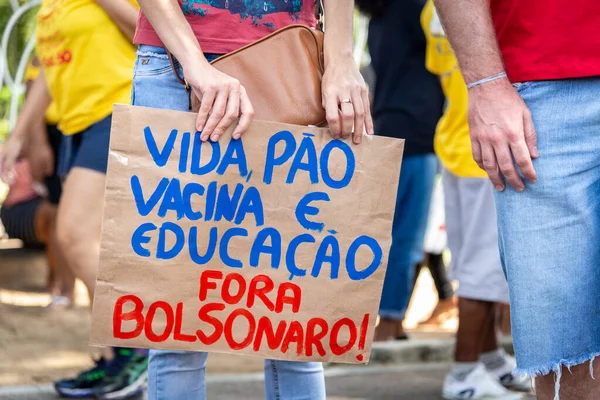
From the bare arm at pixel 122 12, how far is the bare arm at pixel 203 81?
4.23ft

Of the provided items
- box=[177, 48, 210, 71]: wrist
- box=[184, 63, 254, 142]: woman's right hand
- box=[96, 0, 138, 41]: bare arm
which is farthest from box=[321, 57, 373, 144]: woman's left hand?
box=[96, 0, 138, 41]: bare arm

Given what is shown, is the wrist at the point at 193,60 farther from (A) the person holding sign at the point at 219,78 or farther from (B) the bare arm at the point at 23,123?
(B) the bare arm at the point at 23,123

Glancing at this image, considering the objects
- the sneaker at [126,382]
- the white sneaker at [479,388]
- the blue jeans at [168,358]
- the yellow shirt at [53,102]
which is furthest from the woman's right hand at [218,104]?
the yellow shirt at [53,102]

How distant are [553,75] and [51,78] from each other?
2.38 meters

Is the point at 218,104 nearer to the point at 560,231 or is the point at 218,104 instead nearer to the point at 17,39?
the point at 560,231

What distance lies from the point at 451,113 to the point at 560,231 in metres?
2.29

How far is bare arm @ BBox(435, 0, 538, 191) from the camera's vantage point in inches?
83.1

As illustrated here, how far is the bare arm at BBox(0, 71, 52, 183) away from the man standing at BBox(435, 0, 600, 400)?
2.58 m

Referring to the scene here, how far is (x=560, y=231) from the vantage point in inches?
83.0

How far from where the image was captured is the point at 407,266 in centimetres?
512

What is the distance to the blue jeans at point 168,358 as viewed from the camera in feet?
7.84

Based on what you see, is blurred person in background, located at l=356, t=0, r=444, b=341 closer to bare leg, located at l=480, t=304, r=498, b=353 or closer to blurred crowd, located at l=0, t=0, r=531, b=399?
blurred crowd, located at l=0, t=0, r=531, b=399

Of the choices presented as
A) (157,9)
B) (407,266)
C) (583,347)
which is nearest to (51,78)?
(157,9)

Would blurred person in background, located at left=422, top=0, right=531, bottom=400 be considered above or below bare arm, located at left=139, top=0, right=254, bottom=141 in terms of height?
below
